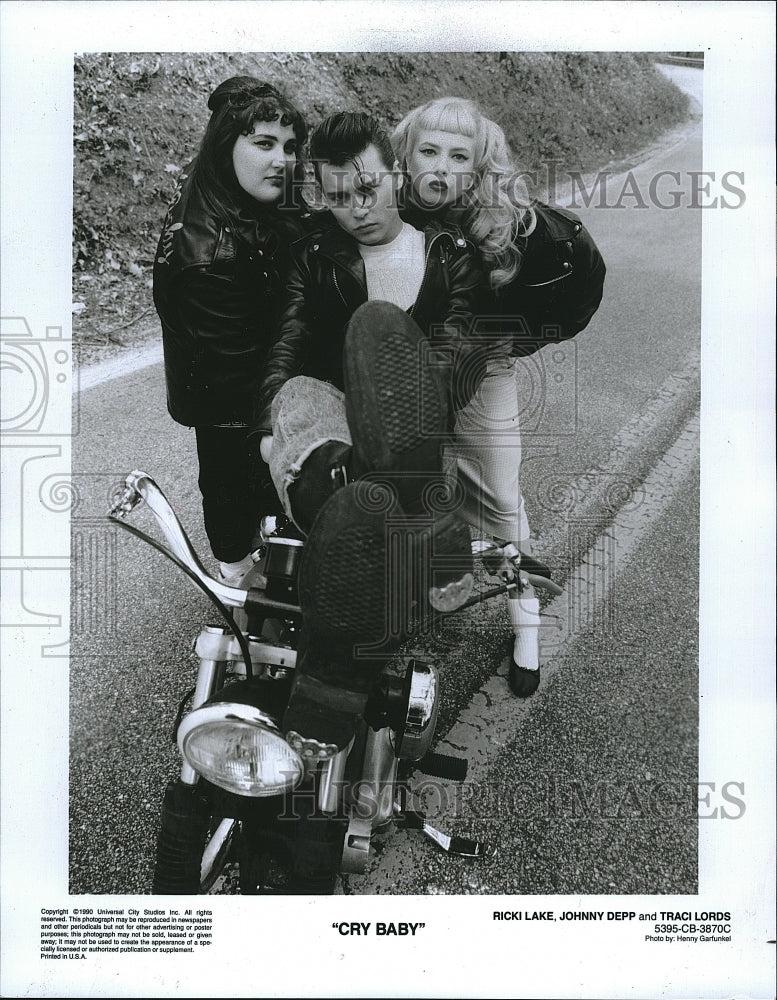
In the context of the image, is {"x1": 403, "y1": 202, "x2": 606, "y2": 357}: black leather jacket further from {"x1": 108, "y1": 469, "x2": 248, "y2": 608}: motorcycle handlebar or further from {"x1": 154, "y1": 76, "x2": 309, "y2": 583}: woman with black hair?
{"x1": 108, "y1": 469, "x2": 248, "y2": 608}: motorcycle handlebar

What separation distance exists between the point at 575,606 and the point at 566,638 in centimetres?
7

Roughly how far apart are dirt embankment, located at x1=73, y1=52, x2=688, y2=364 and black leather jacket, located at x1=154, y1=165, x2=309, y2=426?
9cm

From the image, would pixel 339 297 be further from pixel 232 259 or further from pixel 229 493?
pixel 229 493

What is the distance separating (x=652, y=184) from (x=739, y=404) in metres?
0.44

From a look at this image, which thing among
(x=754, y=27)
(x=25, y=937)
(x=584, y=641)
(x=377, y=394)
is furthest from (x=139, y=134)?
(x=25, y=937)

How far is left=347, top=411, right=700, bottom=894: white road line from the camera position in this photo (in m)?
1.49

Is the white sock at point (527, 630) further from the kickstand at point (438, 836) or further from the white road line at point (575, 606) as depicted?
the kickstand at point (438, 836)

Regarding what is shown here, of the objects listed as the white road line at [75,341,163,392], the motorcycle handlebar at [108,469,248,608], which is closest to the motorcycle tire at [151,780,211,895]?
the motorcycle handlebar at [108,469,248,608]

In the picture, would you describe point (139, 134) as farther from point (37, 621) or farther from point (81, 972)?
point (81, 972)

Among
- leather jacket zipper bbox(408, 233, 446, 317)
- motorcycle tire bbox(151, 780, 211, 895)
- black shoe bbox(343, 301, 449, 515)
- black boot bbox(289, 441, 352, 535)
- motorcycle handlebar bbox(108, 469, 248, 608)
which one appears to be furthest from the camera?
leather jacket zipper bbox(408, 233, 446, 317)

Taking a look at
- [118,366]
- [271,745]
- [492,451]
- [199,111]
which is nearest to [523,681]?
[492,451]

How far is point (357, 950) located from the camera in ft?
4.66

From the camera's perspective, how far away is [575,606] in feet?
5.03

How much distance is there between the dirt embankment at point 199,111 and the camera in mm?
1426
